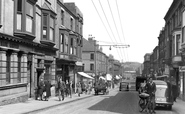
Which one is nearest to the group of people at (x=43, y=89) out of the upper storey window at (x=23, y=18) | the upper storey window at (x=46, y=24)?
the upper storey window at (x=23, y=18)

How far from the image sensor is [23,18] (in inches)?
737

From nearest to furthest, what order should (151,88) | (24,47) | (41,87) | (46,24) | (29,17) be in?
1. (151,88)
2. (24,47)
3. (29,17)
4. (41,87)
5. (46,24)

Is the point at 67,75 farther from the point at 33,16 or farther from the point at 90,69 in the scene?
the point at 90,69

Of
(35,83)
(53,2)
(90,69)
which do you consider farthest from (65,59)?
(90,69)

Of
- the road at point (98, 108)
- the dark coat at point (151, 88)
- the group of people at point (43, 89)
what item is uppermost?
the dark coat at point (151, 88)

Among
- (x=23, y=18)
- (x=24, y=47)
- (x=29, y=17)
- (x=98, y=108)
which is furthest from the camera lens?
(x=29, y=17)

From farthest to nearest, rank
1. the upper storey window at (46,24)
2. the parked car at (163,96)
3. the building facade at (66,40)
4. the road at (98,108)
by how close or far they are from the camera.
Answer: the building facade at (66,40), the upper storey window at (46,24), the parked car at (163,96), the road at (98,108)

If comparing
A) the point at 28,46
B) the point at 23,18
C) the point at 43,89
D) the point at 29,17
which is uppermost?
the point at 29,17

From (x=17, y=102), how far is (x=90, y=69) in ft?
183

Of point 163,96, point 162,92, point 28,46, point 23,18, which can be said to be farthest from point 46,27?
point 163,96

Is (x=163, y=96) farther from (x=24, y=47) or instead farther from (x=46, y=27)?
(x=46, y=27)

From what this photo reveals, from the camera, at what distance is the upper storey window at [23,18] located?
59.8ft

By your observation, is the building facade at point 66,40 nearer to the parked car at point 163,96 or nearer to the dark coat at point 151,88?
the parked car at point 163,96

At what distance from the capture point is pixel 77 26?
38906 millimetres
